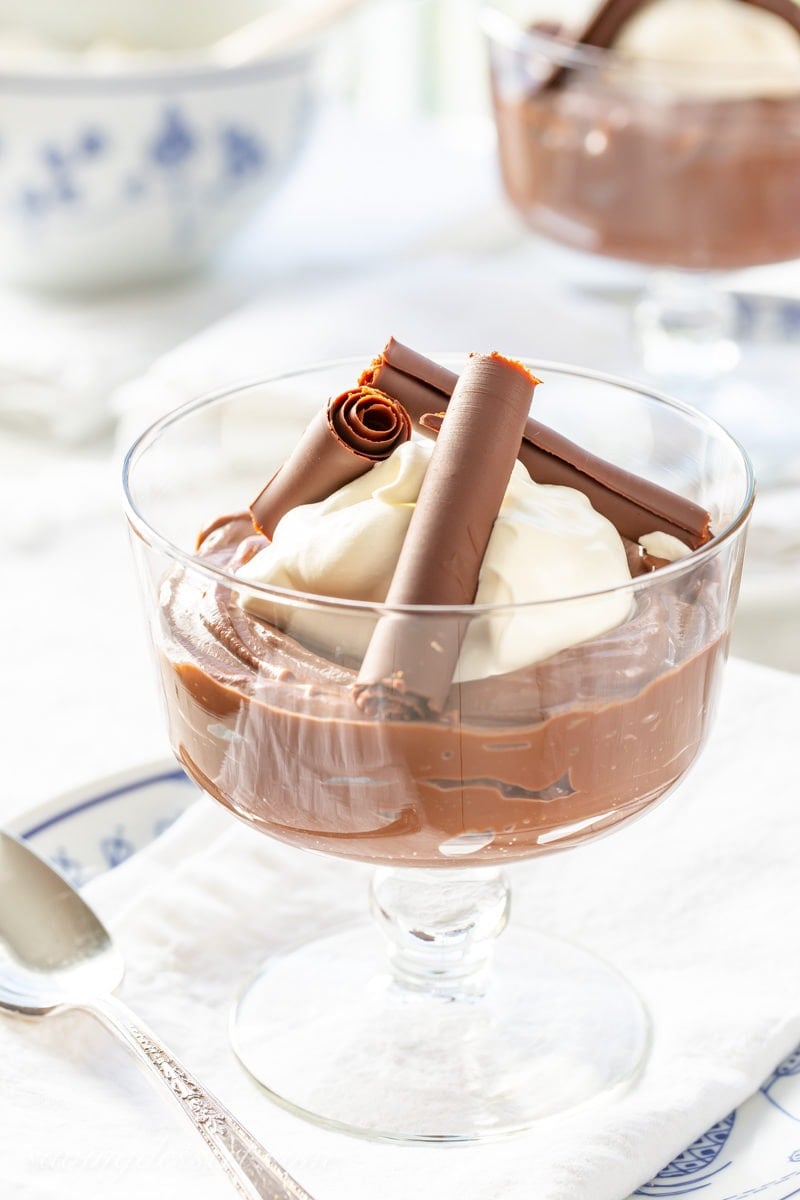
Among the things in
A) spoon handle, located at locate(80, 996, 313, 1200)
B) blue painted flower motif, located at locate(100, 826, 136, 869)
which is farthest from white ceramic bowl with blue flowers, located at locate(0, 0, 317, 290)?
spoon handle, located at locate(80, 996, 313, 1200)

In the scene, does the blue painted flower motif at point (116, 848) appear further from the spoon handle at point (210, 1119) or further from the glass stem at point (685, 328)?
the glass stem at point (685, 328)

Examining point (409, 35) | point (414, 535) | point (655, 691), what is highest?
point (414, 535)

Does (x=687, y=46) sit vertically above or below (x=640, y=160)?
above

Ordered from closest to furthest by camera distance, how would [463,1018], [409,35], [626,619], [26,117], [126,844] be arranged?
1. [626,619]
2. [463,1018]
3. [126,844]
4. [26,117]
5. [409,35]

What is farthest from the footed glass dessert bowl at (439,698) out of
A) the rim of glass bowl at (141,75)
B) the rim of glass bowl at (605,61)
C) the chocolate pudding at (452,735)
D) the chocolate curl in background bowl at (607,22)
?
the rim of glass bowl at (141,75)

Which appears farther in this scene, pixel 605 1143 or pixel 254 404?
pixel 254 404

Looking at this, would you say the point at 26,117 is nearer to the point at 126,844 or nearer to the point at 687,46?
the point at 687,46

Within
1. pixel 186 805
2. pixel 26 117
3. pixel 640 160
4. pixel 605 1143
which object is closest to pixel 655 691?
pixel 605 1143
